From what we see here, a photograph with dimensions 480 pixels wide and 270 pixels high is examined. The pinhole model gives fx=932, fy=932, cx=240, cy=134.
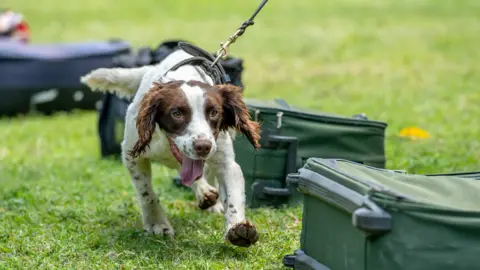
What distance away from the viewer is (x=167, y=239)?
16.1ft

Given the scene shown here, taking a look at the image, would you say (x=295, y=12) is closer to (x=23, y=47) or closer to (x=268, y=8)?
(x=268, y=8)

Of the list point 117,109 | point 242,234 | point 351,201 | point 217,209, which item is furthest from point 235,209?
point 117,109

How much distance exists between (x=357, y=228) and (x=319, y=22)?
1520cm

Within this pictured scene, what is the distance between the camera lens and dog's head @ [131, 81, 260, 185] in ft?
14.1

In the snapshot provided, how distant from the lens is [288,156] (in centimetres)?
546

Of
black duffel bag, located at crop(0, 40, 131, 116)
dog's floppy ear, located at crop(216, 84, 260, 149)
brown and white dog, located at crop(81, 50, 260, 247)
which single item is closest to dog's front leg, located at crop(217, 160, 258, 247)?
brown and white dog, located at crop(81, 50, 260, 247)

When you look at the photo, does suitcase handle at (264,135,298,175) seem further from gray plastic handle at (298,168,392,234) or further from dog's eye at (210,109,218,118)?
gray plastic handle at (298,168,392,234)

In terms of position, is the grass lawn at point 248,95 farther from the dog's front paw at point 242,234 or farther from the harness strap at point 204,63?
the harness strap at point 204,63

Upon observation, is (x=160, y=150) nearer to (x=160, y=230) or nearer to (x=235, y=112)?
(x=235, y=112)

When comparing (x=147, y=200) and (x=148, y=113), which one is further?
(x=147, y=200)

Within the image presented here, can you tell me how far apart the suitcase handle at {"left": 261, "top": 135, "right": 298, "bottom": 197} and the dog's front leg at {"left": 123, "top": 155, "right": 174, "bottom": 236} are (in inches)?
27.8

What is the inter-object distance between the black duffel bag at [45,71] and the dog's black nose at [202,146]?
21.0 ft

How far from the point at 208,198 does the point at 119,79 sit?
0.92 meters

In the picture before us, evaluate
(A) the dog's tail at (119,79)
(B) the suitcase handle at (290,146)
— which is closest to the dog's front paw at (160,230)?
(B) the suitcase handle at (290,146)
